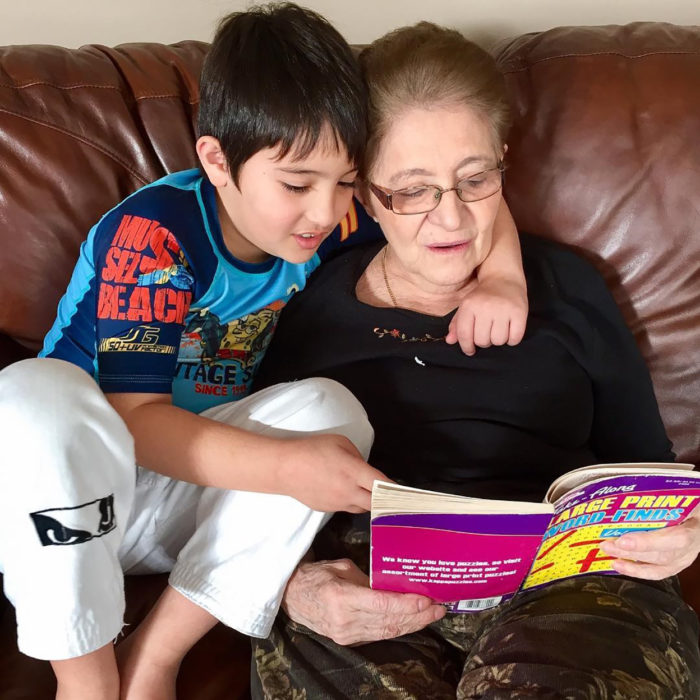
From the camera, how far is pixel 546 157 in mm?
1526

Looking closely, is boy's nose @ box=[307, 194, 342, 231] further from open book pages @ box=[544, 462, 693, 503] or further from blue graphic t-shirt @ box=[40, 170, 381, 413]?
open book pages @ box=[544, 462, 693, 503]

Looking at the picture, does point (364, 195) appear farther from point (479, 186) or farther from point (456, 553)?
point (456, 553)

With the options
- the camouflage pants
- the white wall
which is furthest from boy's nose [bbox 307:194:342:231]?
the white wall

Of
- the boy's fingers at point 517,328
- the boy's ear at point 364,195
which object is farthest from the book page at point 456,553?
the boy's ear at point 364,195

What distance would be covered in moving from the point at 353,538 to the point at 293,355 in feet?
1.13

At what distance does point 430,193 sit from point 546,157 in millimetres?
376

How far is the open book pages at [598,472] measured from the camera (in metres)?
0.98

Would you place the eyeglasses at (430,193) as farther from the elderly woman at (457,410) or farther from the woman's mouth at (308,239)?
the woman's mouth at (308,239)

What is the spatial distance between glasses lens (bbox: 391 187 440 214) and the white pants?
31cm

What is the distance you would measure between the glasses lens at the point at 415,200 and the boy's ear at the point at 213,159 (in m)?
0.27

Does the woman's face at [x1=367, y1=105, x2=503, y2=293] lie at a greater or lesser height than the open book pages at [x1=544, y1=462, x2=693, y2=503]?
greater

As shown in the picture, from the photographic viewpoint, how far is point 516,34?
71.8 inches

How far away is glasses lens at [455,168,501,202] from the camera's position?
127cm

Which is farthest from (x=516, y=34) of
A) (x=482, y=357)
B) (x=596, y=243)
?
(x=482, y=357)
